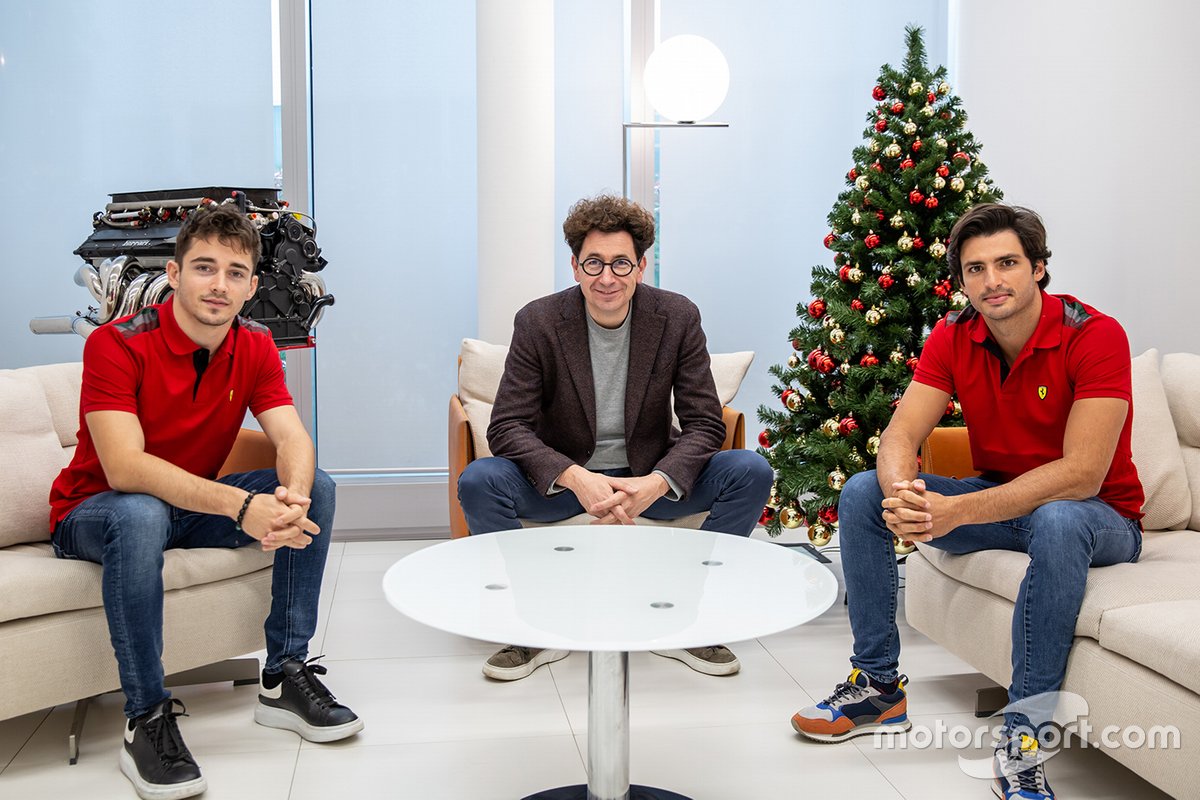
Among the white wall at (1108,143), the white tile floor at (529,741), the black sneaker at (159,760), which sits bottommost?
the white tile floor at (529,741)

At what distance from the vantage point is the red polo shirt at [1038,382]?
228cm

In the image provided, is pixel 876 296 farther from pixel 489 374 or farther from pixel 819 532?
pixel 489 374

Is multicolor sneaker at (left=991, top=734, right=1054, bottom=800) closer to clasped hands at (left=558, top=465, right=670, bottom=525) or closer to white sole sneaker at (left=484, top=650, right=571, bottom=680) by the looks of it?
clasped hands at (left=558, top=465, right=670, bottom=525)

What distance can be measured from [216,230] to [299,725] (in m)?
1.15

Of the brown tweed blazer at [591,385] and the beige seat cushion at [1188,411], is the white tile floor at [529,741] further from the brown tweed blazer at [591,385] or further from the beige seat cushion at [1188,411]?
the beige seat cushion at [1188,411]

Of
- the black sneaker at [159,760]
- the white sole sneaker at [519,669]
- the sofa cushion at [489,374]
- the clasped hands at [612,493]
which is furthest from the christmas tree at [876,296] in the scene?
the black sneaker at [159,760]

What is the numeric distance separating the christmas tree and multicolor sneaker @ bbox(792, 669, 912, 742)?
93cm

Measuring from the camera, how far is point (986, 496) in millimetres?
2240

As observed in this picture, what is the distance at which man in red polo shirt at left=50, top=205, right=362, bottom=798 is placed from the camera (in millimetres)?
2156

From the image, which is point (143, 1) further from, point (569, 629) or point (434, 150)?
point (569, 629)

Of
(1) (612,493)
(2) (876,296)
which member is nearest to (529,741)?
(1) (612,493)

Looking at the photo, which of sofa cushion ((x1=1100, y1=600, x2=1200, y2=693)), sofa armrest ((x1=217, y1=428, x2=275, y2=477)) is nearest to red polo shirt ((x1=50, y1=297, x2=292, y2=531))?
sofa armrest ((x1=217, y1=428, x2=275, y2=477))

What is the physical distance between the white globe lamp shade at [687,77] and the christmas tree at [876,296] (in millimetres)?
608

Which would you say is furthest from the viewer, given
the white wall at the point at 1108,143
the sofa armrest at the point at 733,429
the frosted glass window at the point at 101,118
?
the frosted glass window at the point at 101,118
